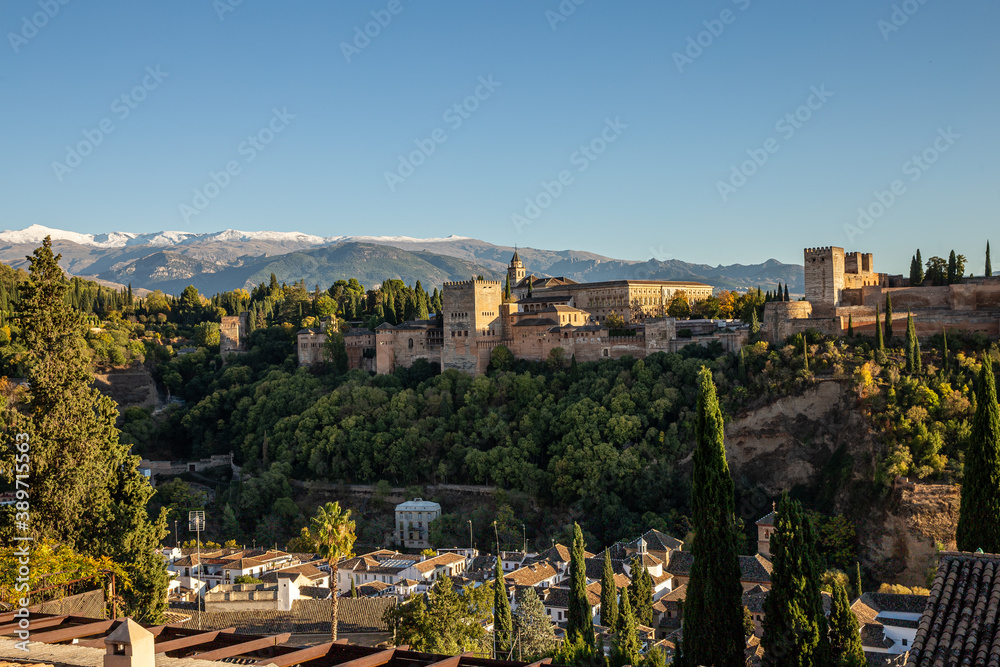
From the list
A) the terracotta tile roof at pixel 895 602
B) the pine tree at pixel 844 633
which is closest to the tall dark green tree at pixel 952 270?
the terracotta tile roof at pixel 895 602

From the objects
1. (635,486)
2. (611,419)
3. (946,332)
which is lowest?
(635,486)

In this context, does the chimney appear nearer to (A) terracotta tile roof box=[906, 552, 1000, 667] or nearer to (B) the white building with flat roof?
(A) terracotta tile roof box=[906, 552, 1000, 667]

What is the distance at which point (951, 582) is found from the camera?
10.7 meters

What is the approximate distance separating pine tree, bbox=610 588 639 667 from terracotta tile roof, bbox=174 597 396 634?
6.58 metres

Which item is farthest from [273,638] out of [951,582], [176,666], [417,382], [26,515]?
[417,382]

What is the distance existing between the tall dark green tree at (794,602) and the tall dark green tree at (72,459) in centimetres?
1197

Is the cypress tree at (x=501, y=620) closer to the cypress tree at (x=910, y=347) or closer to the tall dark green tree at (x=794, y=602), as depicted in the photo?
the tall dark green tree at (x=794, y=602)

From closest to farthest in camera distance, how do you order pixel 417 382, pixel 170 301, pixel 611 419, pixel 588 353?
pixel 611 419
pixel 588 353
pixel 417 382
pixel 170 301

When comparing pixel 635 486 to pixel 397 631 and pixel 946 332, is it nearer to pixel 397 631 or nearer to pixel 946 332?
pixel 946 332

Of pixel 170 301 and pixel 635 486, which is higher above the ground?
pixel 170 301

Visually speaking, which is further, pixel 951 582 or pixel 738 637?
pixel 738 637

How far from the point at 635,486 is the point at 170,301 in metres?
60.3

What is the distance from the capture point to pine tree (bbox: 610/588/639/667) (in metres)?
24.3

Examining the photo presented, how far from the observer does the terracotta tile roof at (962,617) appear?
9945 mm
